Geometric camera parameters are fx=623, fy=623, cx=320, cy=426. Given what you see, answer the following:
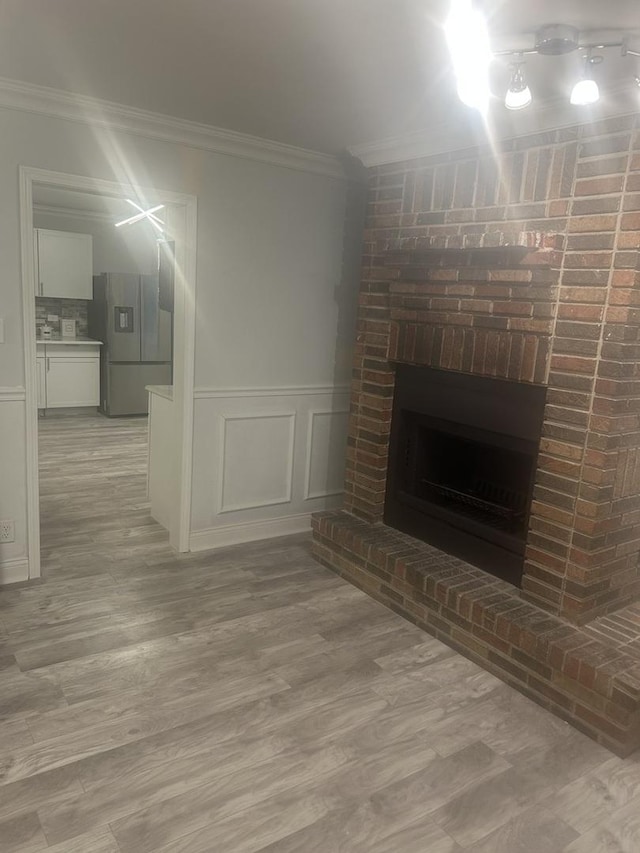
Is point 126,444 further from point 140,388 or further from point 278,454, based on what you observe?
point 278,454

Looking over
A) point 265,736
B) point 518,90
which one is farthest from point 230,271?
point 265,736

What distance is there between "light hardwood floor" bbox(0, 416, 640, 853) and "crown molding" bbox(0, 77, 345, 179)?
7.33 ft

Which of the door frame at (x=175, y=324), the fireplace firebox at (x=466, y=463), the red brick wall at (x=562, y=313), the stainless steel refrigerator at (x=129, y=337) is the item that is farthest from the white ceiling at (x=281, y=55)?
the stainless steel refrigerator at (x=129, y=337)

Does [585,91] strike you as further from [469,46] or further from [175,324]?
[175,324]

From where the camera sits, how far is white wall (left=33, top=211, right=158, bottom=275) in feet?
24.1

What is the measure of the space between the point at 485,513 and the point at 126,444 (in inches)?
154

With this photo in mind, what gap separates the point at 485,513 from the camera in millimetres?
3119

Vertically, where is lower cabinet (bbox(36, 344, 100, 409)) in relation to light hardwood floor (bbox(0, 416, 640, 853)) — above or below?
above

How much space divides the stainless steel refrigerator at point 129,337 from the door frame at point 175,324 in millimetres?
3773

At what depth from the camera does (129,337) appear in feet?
23.4

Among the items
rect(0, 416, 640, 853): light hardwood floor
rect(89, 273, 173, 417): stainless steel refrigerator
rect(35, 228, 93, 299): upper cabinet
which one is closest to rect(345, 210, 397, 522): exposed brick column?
rect(0, 416, 640, 853): light hardwood floor

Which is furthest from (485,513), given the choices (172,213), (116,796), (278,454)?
(172,213)

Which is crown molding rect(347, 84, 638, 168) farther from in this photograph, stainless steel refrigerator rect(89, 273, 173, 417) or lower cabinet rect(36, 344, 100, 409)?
lower cabinet rect(36, 344, 100, 409)

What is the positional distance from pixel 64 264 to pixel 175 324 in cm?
447
